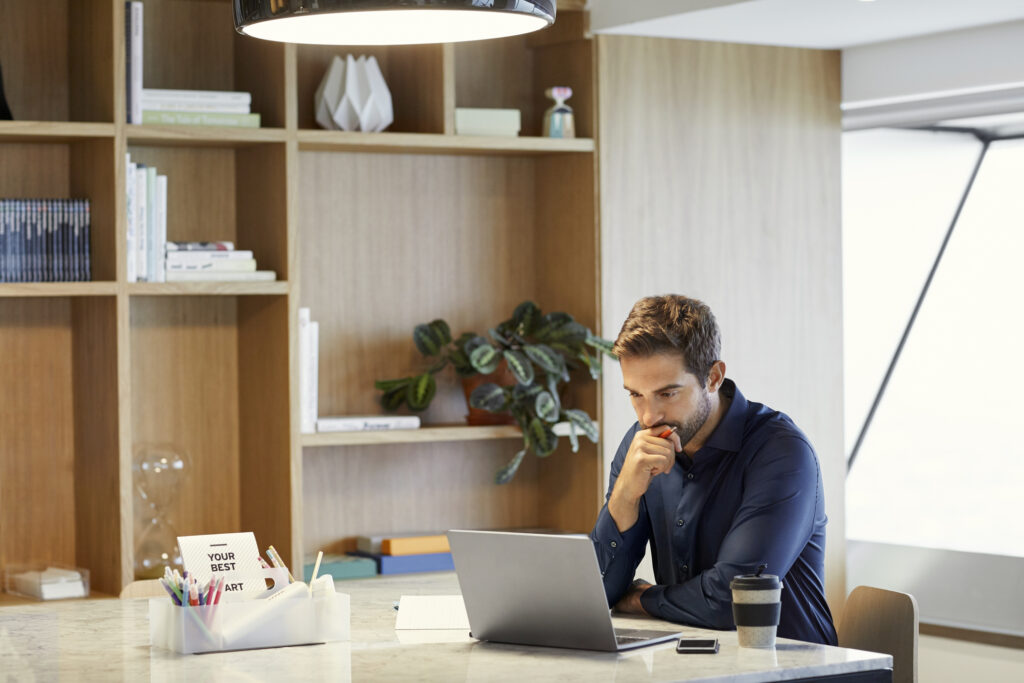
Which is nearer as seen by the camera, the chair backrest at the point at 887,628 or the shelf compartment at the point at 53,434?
the chair backrest at the point at 887,628

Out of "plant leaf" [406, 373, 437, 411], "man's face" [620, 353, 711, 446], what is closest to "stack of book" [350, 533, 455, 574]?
"plant leaf" [406, 373, 437, 411]

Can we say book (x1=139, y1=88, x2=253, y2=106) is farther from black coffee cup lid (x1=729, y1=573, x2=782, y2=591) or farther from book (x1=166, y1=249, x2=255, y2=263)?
black coffee cup lid (x1=729, y1=573, x2=782, y2=591)

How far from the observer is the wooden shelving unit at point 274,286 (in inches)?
165

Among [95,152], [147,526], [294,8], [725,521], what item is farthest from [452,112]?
[294,8]

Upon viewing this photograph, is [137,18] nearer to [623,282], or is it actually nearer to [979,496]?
[623,282]

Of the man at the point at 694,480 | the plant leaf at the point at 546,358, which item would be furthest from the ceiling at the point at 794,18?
the man at the point at 694,480

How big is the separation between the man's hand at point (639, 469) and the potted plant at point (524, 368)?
4.31 ft

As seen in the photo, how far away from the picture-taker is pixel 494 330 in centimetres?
452

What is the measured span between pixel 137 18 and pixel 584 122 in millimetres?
1416

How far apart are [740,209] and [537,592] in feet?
8.22

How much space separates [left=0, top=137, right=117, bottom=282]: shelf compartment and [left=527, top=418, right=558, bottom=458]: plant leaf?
1.32 metres

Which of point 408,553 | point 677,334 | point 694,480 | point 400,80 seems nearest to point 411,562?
point 408,553

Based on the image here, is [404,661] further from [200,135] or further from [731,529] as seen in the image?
[200,135]

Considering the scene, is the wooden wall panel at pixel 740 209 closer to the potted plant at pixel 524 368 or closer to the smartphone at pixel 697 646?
the potted plant at pixel 524 368
